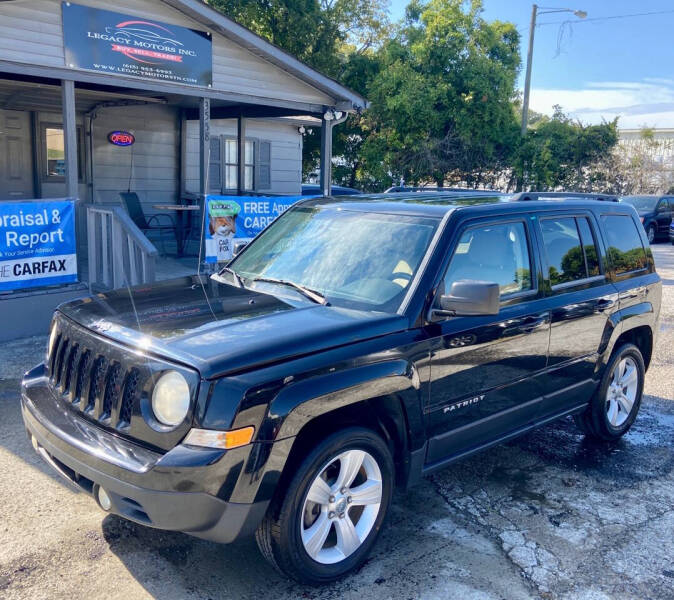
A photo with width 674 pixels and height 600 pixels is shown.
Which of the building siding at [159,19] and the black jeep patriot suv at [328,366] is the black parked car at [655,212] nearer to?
the building siding at [159,19]

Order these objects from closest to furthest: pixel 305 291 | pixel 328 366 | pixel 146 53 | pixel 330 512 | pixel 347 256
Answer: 1. pixel 328 366
2. pixel 330 512
3. pixel 305 291
4. pixel 347 256
5. pixel 146 53

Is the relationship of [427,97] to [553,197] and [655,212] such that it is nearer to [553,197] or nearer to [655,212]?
[655,212]

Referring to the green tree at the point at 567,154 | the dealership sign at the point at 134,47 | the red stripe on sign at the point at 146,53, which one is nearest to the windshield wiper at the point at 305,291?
the dealership sign at the point at 134,47

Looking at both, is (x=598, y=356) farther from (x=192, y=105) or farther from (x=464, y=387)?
(x=192, y=105)

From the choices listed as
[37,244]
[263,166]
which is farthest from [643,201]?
[37,244]

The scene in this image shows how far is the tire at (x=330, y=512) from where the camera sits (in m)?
3.00

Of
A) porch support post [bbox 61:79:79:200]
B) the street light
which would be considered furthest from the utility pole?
porch support post [bbox 61:79:79:200]

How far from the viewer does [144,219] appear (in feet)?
40.9

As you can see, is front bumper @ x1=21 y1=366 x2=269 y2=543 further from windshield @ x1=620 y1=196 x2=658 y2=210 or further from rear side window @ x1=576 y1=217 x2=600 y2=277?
windshield @ x1=620 y1=196 x2=658 y2=210

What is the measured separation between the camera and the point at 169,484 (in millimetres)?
2736

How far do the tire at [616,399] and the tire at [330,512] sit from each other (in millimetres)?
2282

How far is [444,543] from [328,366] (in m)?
1.32

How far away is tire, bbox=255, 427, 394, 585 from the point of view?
9.85 ft

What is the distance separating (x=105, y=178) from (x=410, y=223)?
32.9 ft
